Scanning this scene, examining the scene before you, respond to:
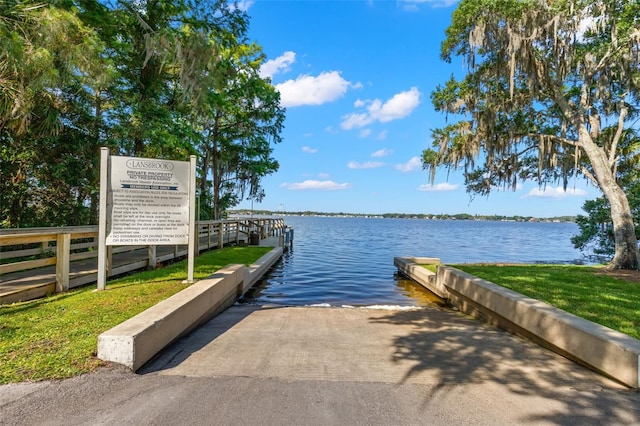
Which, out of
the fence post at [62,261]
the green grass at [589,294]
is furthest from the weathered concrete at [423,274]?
the fence post at [62,261]

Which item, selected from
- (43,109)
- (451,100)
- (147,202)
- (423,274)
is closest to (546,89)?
(451,100)

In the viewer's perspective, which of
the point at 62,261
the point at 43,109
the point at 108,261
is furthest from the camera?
the point at 43,109

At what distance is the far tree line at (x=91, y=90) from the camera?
582 cm

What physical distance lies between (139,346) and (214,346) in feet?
3.21

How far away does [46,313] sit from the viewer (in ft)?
14.7

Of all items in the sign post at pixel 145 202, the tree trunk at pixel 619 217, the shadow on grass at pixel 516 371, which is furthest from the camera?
the tree trunk at pixel 619 217

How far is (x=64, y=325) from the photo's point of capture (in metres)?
4.01

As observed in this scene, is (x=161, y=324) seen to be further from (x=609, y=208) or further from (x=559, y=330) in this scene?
(x=609, y=208)

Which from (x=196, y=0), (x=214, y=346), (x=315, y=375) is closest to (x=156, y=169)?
(x=214, y=346)

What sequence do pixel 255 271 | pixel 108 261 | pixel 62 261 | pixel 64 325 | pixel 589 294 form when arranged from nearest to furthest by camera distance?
pixel 64 325
pixel 62 261
pixel 589 294
pixel 108 261
pixel 255 271

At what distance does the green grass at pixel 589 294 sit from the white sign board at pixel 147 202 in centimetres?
632

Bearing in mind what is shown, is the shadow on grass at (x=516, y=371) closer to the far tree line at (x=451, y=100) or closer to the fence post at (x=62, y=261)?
the fence post at (x=62, y=261)

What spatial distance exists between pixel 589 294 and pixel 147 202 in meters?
7.97

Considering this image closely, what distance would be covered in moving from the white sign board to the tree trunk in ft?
37.5
